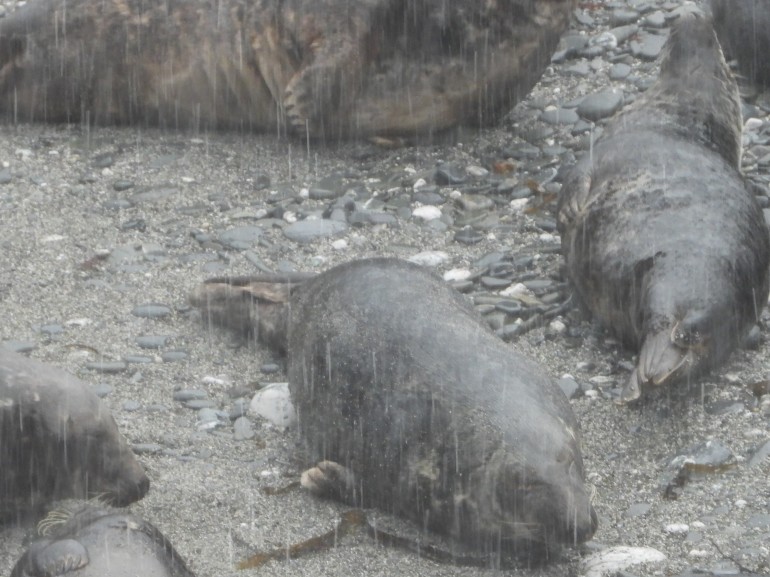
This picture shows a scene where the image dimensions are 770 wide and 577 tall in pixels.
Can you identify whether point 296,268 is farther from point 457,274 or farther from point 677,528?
point 677,528

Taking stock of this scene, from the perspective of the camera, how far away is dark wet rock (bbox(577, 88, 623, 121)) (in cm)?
741

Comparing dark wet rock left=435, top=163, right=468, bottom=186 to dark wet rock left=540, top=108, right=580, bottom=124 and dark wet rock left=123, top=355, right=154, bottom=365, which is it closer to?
dark wet rock left=540, top=108, right=580, bottom=124

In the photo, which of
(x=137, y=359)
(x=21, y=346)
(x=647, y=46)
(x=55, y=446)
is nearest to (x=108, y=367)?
(x=137, y=359)

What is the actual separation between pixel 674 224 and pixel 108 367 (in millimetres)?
2096

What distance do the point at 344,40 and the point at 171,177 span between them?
1.05m

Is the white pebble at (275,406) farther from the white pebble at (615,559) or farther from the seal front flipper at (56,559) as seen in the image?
the seal front flipper at (56,559)

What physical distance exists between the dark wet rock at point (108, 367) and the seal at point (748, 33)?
13.1ft

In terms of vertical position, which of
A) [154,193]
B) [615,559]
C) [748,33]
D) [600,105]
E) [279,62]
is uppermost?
[748,33]

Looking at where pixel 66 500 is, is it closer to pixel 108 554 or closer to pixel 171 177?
A: pixel 108 554

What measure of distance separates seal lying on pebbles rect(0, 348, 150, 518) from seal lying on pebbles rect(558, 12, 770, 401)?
5.41 feet

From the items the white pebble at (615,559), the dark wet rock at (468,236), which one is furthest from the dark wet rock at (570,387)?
the dark wet rock at (468,236)

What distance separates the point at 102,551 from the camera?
374 centimetres

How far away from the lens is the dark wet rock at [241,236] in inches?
250

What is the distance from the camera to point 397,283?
4.69 meters
